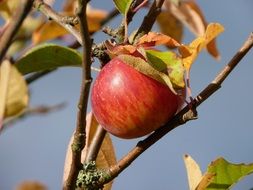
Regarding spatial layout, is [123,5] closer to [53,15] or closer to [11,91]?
[53,15]

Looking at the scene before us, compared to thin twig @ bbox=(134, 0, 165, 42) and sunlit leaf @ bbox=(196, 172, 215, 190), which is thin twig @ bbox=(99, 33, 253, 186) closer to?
sunlit leaf @ bbox=(196, 172, 215, 190)

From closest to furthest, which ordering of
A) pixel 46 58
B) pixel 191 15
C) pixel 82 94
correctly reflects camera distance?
pixel 82 94 < pixel 46 58 < pixel 191 15

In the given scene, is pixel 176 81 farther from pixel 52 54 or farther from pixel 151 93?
pixel 52 54

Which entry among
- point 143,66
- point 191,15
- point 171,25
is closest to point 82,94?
point 143,66

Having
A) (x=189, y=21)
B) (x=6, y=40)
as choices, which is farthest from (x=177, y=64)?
(x=189, y=21)

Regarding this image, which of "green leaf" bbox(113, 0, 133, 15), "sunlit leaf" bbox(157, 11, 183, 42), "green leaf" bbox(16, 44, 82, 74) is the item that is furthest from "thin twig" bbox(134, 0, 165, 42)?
"sunlit leaf" bbox(157, 11, 183, 42)

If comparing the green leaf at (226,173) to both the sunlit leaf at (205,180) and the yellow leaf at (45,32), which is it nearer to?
the sunlit leaf at (205,180)

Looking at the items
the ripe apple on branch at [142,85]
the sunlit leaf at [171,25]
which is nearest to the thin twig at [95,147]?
the ripe apple on branch at [142,85]
